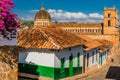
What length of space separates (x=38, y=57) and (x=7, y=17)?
28.3 feet

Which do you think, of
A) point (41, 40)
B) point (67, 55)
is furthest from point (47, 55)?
point (67, 55)

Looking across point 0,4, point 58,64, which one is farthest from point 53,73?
point 0,4

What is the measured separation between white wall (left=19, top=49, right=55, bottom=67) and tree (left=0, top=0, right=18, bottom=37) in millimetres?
7332

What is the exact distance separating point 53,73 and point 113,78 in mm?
5269

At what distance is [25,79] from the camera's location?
1542 cm

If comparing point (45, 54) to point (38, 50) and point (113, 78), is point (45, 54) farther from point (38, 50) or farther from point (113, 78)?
point (113, 78)

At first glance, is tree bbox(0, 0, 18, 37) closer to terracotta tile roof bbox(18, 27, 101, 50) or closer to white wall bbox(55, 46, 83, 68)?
terracotta tile roof bbox(18, 27, 101, 50)

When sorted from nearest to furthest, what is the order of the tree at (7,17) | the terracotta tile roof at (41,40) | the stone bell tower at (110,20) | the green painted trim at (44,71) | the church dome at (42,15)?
1. the tree at (7,17)
2. the green painted trim at (44,71)
3. the terracotta tile roof at (41,40)
4. the stone bell tower at (110,20)
5. the church dome at (42,15)

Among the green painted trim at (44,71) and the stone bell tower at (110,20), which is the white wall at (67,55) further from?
the stone bell tower at (110,20)

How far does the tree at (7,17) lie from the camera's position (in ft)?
25.0

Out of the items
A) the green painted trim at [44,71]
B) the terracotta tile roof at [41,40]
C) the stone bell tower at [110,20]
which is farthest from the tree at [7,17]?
the stone bell tower at [110,20]

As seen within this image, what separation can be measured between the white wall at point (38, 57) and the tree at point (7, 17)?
7.33m

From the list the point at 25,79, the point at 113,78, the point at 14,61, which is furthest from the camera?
the point at 113,78

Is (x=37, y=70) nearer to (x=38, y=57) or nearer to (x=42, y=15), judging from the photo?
(x=38, y=57)
